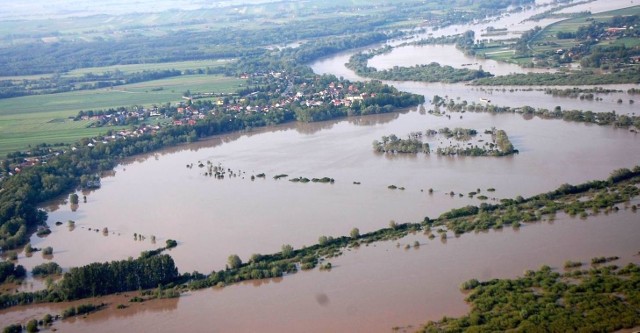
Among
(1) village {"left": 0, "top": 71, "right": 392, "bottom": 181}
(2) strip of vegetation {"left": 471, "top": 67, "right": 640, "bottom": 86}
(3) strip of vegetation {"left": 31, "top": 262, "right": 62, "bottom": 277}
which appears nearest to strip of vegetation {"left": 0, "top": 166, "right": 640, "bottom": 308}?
(3) strip of vegetation {"left": 31, "top": 262, "right": 62, "bottom": 277}

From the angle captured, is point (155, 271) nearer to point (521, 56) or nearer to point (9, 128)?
→ point (9, 128)

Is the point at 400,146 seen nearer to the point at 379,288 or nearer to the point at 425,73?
the point at 379,288

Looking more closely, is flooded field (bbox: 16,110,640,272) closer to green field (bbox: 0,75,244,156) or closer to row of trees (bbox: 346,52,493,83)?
green field (bbox: 0,75,244,156)

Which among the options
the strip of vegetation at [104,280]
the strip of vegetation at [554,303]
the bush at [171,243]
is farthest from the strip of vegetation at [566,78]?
the strip of vegetation at [104,280]

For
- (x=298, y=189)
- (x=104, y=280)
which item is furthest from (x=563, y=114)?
(x=104, y=280)

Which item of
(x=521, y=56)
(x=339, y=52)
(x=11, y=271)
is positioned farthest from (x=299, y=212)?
(x=339, y=52)

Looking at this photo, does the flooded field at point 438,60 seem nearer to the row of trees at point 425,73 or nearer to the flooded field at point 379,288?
the row of trees at point 425,73
